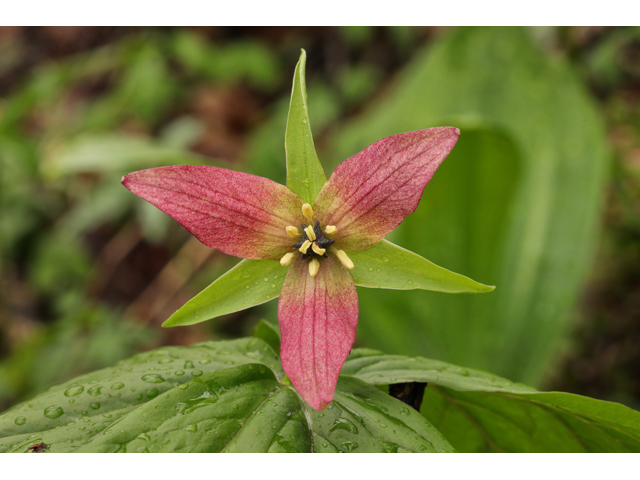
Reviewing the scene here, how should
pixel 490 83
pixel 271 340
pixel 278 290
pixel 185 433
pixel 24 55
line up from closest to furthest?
pixel 185 433, pixel 278 290, pixel 271 340, pixel 490 83, pixel 24 55

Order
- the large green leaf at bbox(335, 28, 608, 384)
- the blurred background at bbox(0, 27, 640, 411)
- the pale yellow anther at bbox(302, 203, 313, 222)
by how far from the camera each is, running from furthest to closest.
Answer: the blurred background at bbox(0, 27, 640, 411) < the large green leaf at bbox(335, 28, 608, 384) < the pale yellow anther at bbox(302, 203, 313, 222)

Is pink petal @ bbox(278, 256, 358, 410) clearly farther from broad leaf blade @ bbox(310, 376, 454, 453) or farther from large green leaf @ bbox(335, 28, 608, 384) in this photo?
large green leaf @ bbox(335, 28, 608, 384)

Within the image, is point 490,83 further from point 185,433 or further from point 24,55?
point 24,55

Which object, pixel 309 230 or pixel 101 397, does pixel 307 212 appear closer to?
pixel 309 230

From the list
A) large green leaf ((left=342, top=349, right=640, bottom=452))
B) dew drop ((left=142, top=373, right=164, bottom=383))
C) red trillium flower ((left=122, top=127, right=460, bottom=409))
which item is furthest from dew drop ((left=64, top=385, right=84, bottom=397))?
large green leaf ((left=342, top=349, right=640, bottom=452))

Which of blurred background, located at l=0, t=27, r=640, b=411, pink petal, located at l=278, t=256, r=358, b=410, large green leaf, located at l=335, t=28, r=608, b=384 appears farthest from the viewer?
blurred background, located at l=0, t=27, r=640, b=411

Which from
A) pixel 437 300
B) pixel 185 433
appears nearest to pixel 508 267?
pixel 437 300
